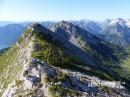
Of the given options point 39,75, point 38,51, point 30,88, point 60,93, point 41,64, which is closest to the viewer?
point 60,93

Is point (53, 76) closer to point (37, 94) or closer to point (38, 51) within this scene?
point (37, 94)

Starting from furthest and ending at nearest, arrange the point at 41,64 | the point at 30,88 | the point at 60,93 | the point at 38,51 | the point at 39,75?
the point at 38,51
the point at 41,64
the point at 39,75
the point at 30,88
the point at 60,93

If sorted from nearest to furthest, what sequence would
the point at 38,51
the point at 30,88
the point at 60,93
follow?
1. the point at 60,93
2. the point at 30,88
3. the point at 38,51

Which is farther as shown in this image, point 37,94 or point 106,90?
point 106,90

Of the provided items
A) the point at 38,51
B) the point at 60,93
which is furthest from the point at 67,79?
the point at 38,51

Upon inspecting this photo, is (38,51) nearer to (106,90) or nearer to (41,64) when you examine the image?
(41,64)

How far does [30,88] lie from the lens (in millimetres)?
102812

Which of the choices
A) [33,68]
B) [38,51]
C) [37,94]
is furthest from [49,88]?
[38,51]

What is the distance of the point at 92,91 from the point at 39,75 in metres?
19.0

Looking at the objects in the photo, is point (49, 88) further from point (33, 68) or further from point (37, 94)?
point (33, 68)

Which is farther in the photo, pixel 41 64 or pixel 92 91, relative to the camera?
pixel 41 64

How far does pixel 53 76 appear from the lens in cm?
10938

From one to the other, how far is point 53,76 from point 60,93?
1396cm

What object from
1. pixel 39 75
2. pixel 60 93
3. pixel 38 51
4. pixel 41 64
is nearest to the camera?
pixel 60 93
